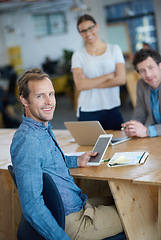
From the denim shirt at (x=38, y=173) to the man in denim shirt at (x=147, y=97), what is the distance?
893 mm

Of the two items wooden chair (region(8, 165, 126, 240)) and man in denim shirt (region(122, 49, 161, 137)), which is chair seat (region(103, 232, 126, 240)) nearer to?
wooden chair (region(8, 165, 126, 240))

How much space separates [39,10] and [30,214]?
1608cm

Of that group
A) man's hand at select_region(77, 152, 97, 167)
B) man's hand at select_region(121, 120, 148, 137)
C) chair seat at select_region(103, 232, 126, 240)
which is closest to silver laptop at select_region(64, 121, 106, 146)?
man's hand at select_region(121, 120, 148, 137)

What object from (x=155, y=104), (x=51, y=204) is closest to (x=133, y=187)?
(x=51, y=204)

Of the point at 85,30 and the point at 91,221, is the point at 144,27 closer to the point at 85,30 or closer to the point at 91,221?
the point at 85,30

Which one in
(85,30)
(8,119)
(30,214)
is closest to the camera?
(30,214)

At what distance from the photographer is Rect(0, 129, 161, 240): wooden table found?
201 cm

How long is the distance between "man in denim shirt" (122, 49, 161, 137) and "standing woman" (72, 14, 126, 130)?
0.29 m

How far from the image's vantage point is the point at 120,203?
2.07 meters

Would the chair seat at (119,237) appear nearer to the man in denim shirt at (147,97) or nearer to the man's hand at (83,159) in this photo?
the man's hand at (83,159)

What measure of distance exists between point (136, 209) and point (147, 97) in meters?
1.13

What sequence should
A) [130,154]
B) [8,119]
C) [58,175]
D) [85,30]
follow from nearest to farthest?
1. [58,175]
2. [130,154]
3. [85,30]
4. [8,119]

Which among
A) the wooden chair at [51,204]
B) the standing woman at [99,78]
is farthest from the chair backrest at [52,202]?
the standing woman at [99,78]

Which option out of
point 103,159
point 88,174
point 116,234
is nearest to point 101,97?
point 103,159
